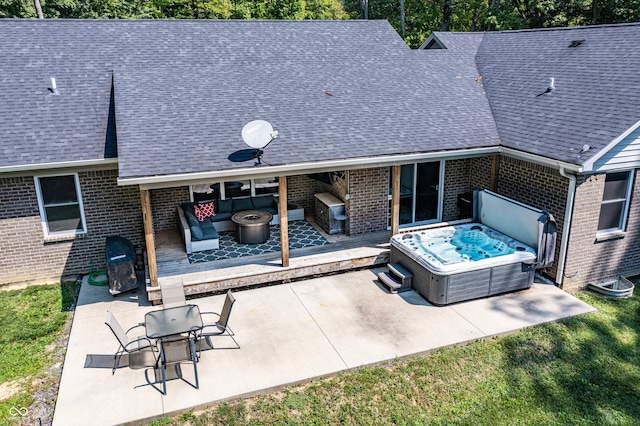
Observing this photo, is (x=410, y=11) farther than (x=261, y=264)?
Yes

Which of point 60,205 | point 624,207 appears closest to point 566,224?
point 624,207

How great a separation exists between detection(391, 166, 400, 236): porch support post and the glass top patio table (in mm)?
5214

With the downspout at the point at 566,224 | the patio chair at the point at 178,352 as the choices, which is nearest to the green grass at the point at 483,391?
the patio chair at the point at 178,352

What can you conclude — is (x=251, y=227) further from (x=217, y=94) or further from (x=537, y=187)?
(x=537, y=187)

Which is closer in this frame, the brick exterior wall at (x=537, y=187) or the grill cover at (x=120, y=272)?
the grill cover at (x=120, y=272)

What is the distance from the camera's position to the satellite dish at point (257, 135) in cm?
982

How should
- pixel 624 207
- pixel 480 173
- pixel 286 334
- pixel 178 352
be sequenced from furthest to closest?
1. pixel 480 173
2. pixel 624 207
3. pixel 286 334
4. pixel 178 352

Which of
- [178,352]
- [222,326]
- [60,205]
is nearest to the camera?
[178,352]

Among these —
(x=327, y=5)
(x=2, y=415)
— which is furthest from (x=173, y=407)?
(x=327, y=5)

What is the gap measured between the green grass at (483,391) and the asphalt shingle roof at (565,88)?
146 inches

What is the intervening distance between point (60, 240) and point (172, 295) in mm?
3503

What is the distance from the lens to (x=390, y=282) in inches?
407

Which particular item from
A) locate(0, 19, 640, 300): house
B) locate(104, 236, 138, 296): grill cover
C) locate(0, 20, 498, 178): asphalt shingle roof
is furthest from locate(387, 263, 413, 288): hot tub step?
locate(104, 236, 138, 296): grill cover

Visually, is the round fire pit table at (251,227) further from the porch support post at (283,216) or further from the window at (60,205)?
the window at (60,205)
